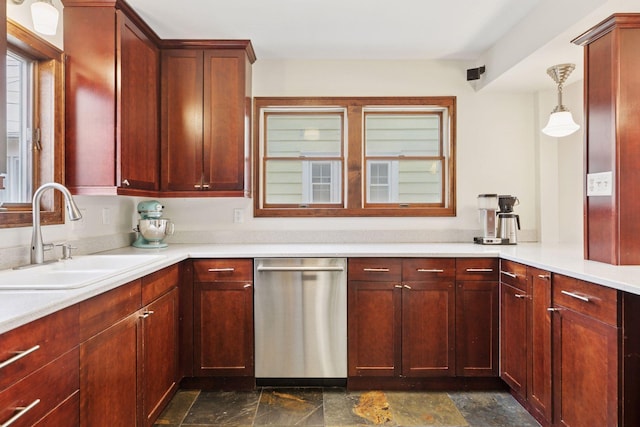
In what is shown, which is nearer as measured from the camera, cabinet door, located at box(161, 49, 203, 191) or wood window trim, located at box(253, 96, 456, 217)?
cabinet door, located at box(161, 49, 203, 191)

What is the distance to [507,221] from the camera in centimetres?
291

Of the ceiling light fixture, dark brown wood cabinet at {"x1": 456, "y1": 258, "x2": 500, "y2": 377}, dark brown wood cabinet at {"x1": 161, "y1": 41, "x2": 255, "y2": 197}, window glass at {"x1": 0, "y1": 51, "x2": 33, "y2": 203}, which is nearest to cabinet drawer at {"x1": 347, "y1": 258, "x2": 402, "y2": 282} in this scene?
dark brown wood cabinet at {"x1": 456, "y1": 258, "x2": 500, "y2": 377}

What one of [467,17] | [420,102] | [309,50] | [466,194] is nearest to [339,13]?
[309,50]

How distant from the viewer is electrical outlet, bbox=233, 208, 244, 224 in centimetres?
312

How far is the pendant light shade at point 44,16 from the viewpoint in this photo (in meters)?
1.77

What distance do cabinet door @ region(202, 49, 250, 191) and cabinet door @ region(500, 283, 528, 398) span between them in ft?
6.41

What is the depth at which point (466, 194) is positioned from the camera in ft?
10.4

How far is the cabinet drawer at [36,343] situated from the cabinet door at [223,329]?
1175mm

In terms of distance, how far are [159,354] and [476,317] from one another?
198 cm

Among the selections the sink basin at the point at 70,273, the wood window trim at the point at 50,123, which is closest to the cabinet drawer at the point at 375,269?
the sink basin at the point at 70,273

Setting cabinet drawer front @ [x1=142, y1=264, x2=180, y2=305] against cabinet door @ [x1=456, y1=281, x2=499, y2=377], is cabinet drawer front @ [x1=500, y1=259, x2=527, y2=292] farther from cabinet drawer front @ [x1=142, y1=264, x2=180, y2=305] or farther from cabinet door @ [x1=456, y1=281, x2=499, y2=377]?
cabinet drawer front @ [x1=142, y1=264, x2=180, y2=305]

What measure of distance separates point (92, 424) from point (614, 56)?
9.53 feet

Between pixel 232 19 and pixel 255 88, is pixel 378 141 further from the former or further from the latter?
pixel 232 19

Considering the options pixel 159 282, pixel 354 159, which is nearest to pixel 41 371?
pixel 159 282
